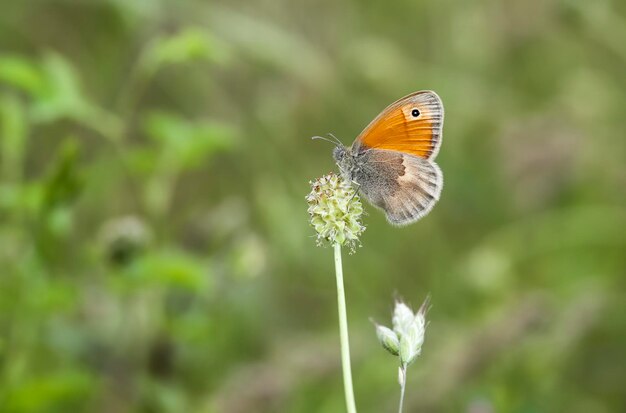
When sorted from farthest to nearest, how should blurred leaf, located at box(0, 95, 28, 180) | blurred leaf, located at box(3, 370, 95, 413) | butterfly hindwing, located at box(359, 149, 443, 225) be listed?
blurred leaf, located at box(0, 95, 28, 180)
blurred leaf, located at box(3, 370, 95, 413)
butterfly hindwing, located at box(359, 149, 443, 225)

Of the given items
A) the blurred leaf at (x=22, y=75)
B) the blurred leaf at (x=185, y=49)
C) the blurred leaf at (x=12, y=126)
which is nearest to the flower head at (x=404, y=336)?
the blurred leaf at (x=185, y=49)

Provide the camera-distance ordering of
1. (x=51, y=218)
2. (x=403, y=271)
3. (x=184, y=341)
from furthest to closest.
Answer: (x=403, y=271) → (x=184, y=341) → (x=51, y=218)

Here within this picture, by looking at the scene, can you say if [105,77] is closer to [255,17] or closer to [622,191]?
[255,17]

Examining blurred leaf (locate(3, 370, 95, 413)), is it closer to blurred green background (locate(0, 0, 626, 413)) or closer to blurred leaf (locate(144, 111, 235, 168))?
blurred green background (locate(0, 0, 626, 413))

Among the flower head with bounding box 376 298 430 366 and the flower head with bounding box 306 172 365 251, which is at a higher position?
the flower head with bounding box 306 172 365 251

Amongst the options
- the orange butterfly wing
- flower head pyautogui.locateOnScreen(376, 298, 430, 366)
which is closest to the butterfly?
the orange butterfly wing

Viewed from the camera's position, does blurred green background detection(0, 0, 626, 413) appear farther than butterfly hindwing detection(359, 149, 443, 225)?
Yes

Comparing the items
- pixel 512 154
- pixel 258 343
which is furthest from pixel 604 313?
pixel 258 343
